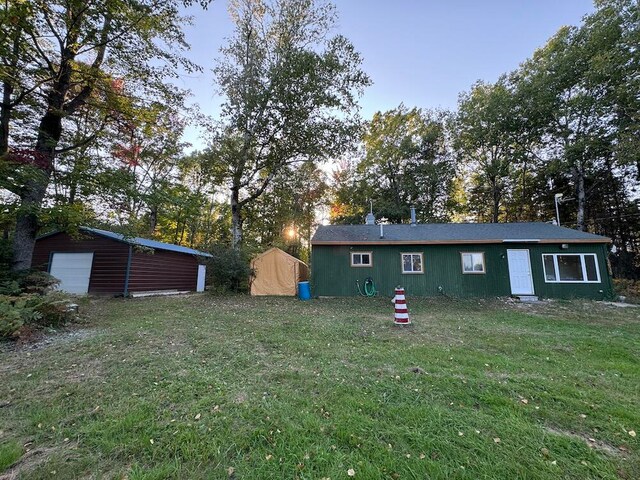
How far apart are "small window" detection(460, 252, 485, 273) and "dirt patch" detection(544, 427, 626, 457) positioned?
10.1 meters

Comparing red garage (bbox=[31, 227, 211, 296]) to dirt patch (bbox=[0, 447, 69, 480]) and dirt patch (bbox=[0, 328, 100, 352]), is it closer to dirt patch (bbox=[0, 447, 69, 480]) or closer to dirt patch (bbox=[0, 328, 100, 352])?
dirt patch (bbox=[0, 328, 100, 352])

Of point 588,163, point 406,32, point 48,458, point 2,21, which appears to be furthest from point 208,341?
point 588,163

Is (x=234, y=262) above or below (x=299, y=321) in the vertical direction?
above

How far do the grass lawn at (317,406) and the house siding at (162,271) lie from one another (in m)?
7.75

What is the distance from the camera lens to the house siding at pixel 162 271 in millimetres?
12031

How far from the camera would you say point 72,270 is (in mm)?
12023

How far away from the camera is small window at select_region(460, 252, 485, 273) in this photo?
1141 centimetres

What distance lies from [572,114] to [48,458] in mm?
23844

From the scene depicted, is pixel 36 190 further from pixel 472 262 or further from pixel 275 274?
pixel 472 262

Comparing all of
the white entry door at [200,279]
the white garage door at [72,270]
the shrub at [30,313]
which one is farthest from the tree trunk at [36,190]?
the white entry door at [200,279]

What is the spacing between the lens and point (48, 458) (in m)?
1.83

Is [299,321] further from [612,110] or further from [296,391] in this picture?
[612,110]

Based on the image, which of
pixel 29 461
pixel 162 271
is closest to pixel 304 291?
pixel 162 271

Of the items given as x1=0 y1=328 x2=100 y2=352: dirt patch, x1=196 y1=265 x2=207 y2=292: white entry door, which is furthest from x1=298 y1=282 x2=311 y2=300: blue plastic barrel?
x1=196 y1=265 x2=207 y2=292: white entry door
